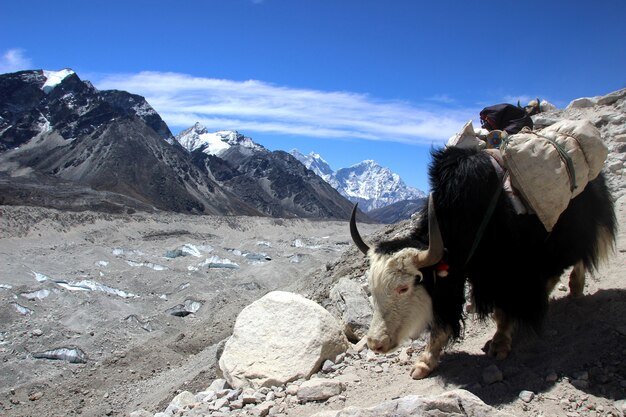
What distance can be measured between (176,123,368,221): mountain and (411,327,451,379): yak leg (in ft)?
289

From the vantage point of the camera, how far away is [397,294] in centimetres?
294

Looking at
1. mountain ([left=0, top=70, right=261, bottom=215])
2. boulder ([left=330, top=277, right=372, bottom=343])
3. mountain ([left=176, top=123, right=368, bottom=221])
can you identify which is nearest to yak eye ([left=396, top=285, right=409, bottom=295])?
boulder ([left=330, top=277, right=372, bottom=343])

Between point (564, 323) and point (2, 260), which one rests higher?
point (564, 323)

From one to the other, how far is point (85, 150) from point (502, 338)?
74964mm

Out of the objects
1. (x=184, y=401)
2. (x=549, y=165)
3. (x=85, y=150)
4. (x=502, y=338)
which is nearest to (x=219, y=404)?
(x=184, y=401)

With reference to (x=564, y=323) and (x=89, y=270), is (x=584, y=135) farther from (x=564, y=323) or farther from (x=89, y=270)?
(x=89, y=270)

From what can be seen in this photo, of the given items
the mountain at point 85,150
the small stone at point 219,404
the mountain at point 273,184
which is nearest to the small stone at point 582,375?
the small stone at point 219,404

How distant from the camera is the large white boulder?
3875 millimetres

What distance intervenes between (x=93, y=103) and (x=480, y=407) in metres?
94.8

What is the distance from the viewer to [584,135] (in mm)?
3275

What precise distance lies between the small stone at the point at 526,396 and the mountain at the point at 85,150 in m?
47.8

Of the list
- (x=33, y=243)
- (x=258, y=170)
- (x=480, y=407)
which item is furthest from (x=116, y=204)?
(x=258, y=170)

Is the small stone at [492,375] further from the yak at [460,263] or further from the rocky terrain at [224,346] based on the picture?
the yak at [460,263]

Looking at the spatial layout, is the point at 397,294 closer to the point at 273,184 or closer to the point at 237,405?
the point at 237,405
